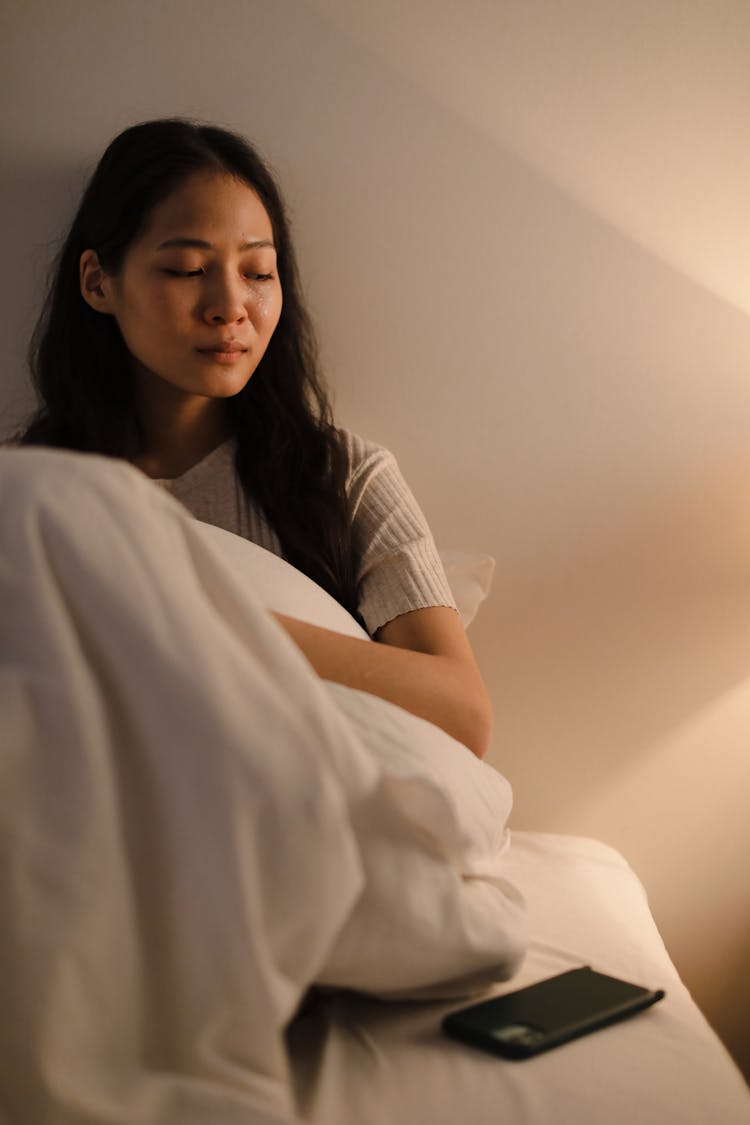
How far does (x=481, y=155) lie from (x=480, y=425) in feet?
1.31

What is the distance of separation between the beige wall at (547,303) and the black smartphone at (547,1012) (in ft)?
2.69

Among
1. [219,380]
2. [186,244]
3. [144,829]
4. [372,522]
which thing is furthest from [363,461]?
[144,829]

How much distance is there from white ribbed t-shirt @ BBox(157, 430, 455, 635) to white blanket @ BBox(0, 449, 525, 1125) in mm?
741

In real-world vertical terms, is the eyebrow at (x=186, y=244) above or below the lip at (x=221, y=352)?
above

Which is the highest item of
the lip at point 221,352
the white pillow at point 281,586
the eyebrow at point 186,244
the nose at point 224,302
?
the eyebrow at point 186,244

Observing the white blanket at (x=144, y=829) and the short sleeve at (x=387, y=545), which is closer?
the white blanket at (x=144, y=829)

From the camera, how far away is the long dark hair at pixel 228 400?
4.59 feet

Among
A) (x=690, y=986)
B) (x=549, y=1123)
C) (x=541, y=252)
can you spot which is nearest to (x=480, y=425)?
(x=541, y=252)

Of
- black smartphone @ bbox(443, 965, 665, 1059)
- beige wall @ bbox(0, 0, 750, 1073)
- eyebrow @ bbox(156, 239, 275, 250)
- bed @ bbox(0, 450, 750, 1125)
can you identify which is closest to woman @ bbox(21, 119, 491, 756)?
eyebrow @ bbox(156, 239, 275, 250)

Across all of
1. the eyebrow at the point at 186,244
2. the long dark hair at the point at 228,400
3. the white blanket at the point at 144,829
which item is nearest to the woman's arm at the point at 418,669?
the long dark hair at the point at 228,400

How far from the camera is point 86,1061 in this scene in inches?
21.0

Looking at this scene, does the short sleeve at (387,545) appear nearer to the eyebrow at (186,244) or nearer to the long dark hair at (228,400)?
the long dark hair at (228,400)

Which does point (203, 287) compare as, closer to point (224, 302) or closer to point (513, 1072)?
point (224, 302)

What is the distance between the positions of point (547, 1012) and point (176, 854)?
352 millimetres
